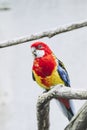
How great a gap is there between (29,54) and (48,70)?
0.59 feet

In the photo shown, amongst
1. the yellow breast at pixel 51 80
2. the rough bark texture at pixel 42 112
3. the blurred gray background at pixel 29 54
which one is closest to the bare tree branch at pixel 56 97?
the rough bark texture at pixel 42 112

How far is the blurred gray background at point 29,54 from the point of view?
137 cm

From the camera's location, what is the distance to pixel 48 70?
4.11 ft

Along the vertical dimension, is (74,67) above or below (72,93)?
below

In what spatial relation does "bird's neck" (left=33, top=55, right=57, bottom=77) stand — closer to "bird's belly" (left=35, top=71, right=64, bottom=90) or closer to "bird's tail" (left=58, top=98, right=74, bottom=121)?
"bird's belly" (left=35, top=71, right=64, bottom=90)

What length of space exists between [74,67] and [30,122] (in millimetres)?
273

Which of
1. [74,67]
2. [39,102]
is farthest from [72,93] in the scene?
[74,67]

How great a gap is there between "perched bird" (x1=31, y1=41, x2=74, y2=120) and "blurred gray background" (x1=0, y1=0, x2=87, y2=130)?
0.06 m

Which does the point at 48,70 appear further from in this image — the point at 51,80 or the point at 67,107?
the point at 67,107

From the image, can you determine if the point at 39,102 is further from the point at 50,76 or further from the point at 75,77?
the point at 75,77

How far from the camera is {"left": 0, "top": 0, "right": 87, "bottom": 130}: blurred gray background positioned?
137 centimetres

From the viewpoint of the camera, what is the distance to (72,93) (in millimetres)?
827

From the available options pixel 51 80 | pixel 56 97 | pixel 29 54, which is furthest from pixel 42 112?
pixel 29 54

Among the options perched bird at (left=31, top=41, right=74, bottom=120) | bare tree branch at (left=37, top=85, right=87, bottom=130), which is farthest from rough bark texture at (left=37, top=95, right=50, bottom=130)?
perched bird at (left=31, top=41, right=74, bottom=120)
